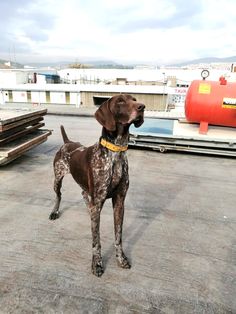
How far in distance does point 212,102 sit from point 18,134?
608cm

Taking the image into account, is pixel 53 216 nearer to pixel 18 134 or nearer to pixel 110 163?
pixel 110 163

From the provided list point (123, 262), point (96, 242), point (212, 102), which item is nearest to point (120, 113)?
point (96, 242)

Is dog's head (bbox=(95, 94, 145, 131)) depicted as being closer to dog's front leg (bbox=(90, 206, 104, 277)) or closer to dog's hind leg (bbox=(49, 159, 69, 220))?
dog's front leg (bbox=(90, 206, 104, 277))

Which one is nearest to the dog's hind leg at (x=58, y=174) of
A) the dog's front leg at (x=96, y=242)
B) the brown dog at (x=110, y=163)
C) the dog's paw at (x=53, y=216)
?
the dog's paw at (x=53, y=216)

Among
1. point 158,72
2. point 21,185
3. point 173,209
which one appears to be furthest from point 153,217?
point 158,72

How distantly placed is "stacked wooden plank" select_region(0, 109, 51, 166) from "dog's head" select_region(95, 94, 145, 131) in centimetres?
430

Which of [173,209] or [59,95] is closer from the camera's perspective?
[173,209]

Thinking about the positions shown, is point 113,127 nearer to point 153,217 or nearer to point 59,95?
point 153,217

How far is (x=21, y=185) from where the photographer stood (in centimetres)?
600

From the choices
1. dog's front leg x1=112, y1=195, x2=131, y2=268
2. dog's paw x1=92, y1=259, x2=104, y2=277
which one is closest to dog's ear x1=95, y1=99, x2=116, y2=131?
dog's front leg x1=112, y1=195, x2=131, y2=268

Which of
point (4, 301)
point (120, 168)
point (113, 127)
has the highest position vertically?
point (113, 127)

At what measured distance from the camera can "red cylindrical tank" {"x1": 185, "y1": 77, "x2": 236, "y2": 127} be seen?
814 cm

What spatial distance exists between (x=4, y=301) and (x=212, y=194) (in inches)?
180

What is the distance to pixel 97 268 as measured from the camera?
3.32 m
